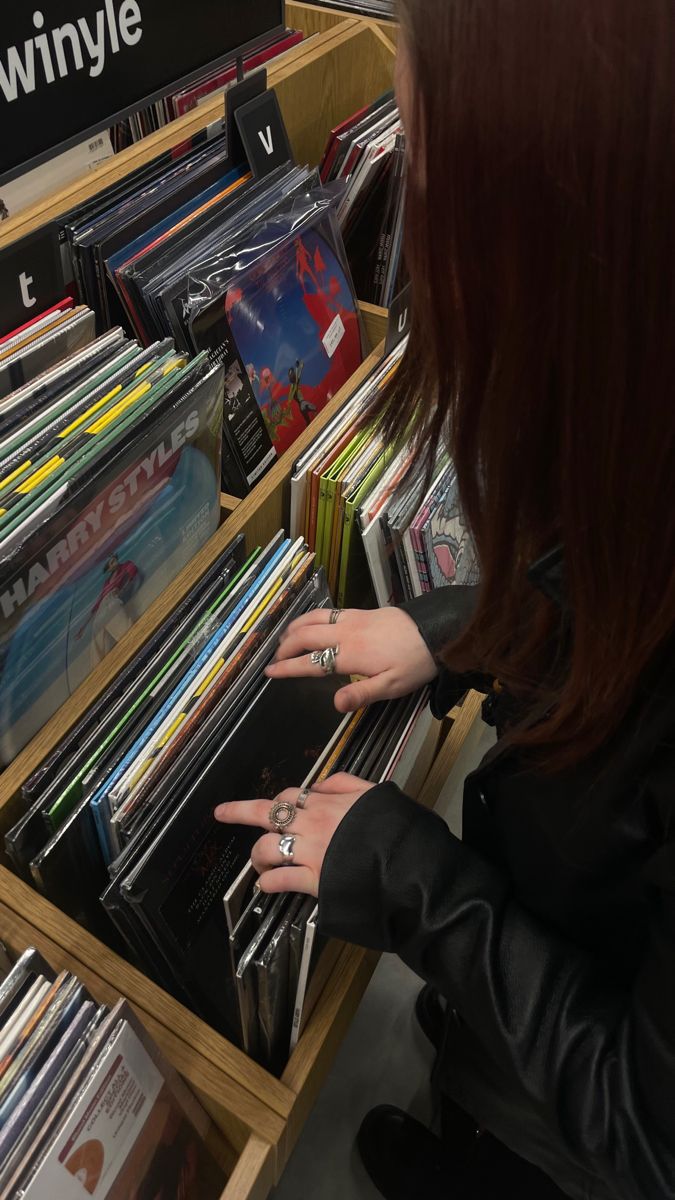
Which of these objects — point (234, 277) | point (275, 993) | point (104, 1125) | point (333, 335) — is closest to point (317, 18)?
point (333, 335)

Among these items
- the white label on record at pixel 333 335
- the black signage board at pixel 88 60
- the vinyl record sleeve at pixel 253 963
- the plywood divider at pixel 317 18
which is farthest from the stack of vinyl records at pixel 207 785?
the plywood divider at pixel 317 18

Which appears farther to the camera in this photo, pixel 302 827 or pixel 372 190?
pixel 372 190

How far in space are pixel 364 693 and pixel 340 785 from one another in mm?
151

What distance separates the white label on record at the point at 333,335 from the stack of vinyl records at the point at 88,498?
0.42 meters

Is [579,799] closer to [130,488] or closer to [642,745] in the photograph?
[642,745]

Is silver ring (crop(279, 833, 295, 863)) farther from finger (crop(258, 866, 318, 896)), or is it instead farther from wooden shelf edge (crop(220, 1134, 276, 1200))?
Result: wooden shelf edge (crop(220, 1134, 276, 1200))

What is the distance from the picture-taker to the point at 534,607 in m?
0.67

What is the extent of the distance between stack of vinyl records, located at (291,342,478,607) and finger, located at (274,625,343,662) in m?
0.21

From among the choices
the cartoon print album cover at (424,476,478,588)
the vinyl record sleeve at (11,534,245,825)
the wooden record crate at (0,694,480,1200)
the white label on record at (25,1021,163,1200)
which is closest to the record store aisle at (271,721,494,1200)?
the cartoon print album cover at (424,476,478,588)

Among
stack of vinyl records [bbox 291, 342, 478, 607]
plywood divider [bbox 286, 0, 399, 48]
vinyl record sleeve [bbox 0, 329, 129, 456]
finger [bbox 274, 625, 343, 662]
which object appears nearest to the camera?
vinyl record sleeve [bbox 0, 329, 129, 456]

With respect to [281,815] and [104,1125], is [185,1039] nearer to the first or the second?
[104,1125]

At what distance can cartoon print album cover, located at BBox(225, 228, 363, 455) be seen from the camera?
114 centimetres

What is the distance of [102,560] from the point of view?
2.74 ft

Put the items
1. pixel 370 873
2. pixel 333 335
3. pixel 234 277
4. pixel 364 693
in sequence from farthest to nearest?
pixel 333 335 < pixel 234 277 < pixel 364 693 < pixel 370 873
